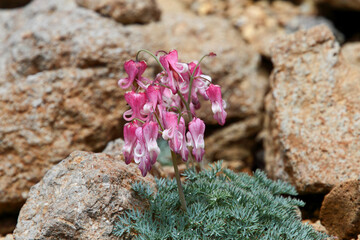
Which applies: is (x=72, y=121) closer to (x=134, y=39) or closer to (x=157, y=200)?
(x=134, y=39)

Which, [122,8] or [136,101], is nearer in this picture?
[136,101]

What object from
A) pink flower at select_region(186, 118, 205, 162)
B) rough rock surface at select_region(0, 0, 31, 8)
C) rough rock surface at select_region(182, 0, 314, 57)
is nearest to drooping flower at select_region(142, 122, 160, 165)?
pink flower at select_region(186, 118, 205, 162)

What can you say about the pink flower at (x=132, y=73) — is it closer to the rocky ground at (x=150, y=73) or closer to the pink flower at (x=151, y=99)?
the pink flower at (x=151, y=99)

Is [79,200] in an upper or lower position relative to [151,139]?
lower

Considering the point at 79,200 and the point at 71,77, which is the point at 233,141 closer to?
the point at 71,77

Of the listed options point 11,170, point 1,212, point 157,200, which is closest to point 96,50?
point 11,170

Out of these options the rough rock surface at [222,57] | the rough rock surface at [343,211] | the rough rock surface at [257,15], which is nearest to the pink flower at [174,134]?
the rough rock surface at [343,211]

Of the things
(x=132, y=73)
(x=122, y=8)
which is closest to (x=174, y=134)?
(x=132, y=73)
